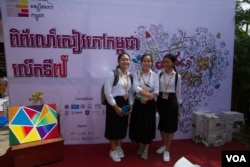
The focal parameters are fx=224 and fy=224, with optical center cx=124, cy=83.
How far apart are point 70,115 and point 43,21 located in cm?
137

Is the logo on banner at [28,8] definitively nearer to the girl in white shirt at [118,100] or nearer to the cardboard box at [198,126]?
the girl in white shirt at [118,100]

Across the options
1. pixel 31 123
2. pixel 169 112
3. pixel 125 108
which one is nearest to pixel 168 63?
pixel 169 112

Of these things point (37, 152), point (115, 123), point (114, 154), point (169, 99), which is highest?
point (169, 99)

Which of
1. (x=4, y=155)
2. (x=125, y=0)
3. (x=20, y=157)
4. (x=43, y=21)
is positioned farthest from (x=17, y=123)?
(x=125, y=0)

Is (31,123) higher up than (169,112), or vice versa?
(169,112)

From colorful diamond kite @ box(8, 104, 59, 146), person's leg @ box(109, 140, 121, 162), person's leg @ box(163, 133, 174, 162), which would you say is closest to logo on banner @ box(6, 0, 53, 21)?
colorful diamond kite @ box(8, 104, 59, 146)

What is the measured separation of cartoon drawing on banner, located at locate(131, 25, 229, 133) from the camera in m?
3.33

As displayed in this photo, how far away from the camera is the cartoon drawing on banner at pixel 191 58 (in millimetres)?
3326

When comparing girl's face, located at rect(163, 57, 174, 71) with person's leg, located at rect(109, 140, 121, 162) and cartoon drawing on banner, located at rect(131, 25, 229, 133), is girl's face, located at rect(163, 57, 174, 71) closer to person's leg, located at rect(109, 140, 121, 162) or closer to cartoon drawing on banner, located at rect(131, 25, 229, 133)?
cartoon drawing on banner, located at rect(131, 25, 229, 133)

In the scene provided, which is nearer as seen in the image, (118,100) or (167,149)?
(118,100)

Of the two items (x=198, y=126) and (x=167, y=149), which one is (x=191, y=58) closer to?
(x=198, y=126)

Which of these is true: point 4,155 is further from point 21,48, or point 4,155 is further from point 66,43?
point 66,43

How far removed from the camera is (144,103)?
2.69 meters

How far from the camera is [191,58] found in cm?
347
